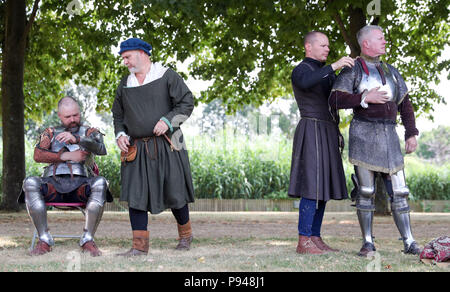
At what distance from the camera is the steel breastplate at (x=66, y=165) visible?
507 centimetres

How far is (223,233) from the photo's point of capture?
700cm

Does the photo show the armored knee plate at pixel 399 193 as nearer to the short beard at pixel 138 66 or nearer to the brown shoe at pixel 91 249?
the short beard at pixel 138 66

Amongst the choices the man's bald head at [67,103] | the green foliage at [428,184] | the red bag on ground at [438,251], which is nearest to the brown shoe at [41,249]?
the man's bald head at [67,103]

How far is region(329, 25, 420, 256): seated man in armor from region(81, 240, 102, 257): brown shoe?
7.04 feet

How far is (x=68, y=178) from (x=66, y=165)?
0.38ft

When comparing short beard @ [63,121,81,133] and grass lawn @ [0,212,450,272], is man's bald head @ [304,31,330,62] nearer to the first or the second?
grass lawn @ [0,212,450,272]

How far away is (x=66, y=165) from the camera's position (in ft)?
16.7

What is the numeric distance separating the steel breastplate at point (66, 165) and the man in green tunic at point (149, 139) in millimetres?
507

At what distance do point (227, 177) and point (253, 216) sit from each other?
11.5 ft

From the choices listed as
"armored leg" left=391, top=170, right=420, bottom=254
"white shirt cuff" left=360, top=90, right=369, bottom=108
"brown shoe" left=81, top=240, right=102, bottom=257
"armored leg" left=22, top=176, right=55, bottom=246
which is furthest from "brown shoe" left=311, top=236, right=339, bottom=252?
"armored leg" left=22, top=176, right=55, bottom=246

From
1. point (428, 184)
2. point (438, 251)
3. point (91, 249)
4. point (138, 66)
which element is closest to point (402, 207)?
point (438, 251)

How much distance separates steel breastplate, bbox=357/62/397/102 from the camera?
15.3 ft

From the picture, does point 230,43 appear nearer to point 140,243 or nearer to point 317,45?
point 317,45

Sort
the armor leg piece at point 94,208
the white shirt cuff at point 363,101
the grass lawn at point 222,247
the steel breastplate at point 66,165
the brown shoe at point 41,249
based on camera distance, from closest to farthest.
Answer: the grass lawn at point 222,247, the white shirt cuff at point 363,101, the brown shoe at point 41,249, the armor leg piece at point 94,208, the steel breastplate at point 66,165
